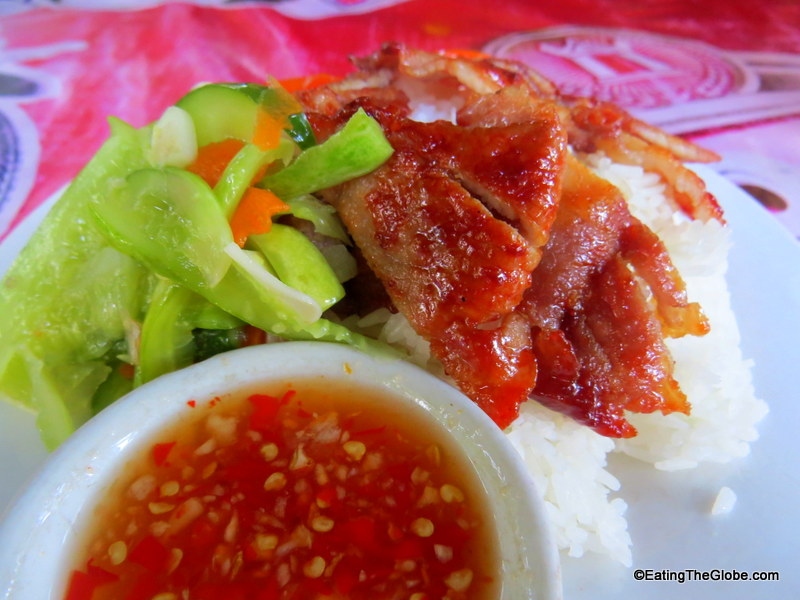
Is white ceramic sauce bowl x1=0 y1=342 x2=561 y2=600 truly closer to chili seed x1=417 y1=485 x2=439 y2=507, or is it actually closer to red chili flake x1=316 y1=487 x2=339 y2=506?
chili seed x1=417 y1=485 x2=439 y2=507

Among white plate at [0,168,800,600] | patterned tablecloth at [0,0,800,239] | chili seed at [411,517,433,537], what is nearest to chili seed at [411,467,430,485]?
chili seed at [411,517,433,537]

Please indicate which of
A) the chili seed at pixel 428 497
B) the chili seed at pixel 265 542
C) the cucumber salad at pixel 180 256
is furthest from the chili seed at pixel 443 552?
the cucumber salad at pixel 180 256

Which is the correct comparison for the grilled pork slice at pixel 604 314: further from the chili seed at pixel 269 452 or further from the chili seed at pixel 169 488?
the chili seed at pixel 169 488

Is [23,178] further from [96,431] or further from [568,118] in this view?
[568,118]

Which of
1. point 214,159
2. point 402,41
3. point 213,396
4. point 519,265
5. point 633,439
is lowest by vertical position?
point 633,439

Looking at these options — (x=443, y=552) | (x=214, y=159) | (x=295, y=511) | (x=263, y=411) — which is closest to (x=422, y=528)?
(x=443, y=552)

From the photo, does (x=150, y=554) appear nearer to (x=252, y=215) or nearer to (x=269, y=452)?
(x=269, y=452)
